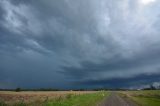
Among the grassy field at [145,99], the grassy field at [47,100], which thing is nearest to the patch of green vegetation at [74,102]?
the grassy field at [47,100]

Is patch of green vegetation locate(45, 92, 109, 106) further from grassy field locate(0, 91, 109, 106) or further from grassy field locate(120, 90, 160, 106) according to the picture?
grassy field locate(120, 90, 160, 106)

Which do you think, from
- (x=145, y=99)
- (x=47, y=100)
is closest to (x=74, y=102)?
(x=47, y=100)

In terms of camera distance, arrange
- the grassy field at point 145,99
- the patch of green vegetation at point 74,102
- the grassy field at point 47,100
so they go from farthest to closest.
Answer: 1. the grassy field at point 145,99
2. the patch of green vegetation at point 74,102
3. the grassy field at point 47,100

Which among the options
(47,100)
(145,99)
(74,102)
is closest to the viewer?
(47,100)

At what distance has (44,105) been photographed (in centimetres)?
3105

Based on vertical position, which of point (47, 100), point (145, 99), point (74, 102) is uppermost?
point (145, 99)

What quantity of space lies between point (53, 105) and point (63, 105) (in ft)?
8.64

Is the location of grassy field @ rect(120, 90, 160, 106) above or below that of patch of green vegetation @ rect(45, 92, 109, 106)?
above

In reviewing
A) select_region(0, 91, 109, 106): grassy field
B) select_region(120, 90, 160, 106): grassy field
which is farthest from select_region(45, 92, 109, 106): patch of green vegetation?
select_region(120, 90, 160, 106): grassy field

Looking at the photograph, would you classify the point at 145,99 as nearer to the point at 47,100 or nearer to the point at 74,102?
the point at 74,102

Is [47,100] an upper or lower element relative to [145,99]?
lower

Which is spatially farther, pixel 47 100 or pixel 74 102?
pixel 74 102

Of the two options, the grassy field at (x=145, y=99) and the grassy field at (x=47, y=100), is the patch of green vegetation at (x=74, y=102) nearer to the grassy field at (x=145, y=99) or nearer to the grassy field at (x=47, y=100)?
the grassy field at (x=47, y=100)

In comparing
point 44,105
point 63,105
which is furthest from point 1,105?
point 63,105
